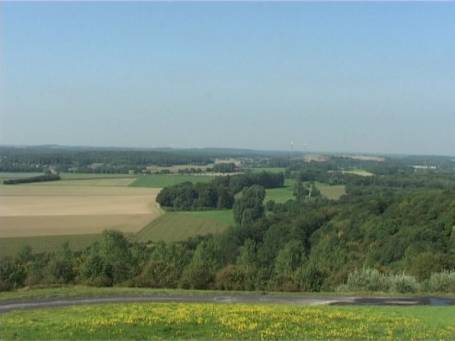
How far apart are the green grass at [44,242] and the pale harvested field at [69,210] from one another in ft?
3.66

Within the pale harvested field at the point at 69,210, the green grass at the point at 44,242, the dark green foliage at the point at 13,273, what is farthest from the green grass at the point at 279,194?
the dark green foliage at the point at 13,273

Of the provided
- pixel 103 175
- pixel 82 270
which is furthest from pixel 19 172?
A: pixel 82 270

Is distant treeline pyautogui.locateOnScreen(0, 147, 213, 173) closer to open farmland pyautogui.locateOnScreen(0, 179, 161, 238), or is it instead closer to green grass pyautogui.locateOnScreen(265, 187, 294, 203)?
open farmland pyautogui.locateOnScreen(0, 179, 161, 238)

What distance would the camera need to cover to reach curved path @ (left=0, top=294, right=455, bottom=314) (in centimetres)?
2352

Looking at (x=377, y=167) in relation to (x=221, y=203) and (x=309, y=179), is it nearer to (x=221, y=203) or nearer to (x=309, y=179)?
(x=309, y=179)

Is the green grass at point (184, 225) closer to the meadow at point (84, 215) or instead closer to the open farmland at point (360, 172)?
the meadow at point (84, 215)

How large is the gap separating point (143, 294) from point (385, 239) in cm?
5108

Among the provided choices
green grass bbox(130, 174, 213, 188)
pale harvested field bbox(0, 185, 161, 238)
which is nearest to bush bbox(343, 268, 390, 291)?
pale harvested field bbox(0, 185, 161, 238)

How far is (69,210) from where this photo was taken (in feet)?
259

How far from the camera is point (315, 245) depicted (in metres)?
80.1

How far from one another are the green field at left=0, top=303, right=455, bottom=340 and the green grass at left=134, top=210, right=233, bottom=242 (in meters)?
54.6

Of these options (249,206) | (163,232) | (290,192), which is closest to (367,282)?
(163,232)

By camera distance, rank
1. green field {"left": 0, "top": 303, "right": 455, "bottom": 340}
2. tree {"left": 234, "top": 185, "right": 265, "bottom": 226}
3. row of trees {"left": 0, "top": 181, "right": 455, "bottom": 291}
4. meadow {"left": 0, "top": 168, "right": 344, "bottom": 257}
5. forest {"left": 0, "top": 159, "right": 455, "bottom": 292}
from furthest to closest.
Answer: tree {"left": 234, "top": 185, "right": 265, "bottom": 226} < meadow {"left": 0, "top": 168, "right": 344, "bottom": 257} < row of trees {"left": 0, "top": 181, "right": 455, "bottom": 291} < forest {"left": 0, "top": 159, "right": 455, "bottom": 292} < green field {"left": 0, "top": 303, "right": 455, "bottom": 340}

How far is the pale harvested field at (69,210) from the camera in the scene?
6744cm
